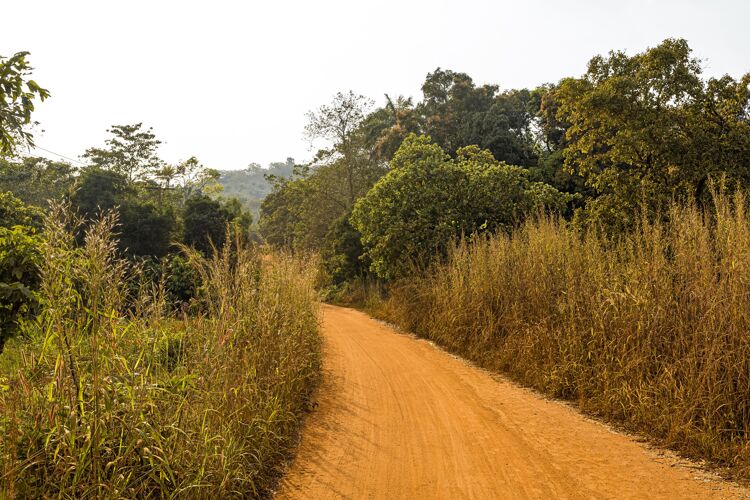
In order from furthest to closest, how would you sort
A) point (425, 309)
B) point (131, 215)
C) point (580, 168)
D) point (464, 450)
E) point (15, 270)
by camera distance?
point (131, 215), point (580, 168), point (425, 309), point (464, 450), point (15, 270)

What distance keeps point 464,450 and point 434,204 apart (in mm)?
11652

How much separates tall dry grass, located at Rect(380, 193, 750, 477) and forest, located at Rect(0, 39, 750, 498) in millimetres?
25

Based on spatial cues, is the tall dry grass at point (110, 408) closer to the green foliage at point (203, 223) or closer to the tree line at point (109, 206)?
the tree line at point (109, 206)

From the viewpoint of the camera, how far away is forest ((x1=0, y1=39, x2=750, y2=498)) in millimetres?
2920

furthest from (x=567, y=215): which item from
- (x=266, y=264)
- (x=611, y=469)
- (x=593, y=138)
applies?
(x=611, y=469)

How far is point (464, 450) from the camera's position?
4828mm

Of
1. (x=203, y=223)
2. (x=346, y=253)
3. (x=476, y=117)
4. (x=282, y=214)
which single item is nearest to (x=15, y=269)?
(x=346, y=253)

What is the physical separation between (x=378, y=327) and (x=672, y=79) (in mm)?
9673

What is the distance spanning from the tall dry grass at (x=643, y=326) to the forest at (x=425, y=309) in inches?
1.0

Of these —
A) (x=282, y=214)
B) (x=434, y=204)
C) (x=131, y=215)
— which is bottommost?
(x=131, y=215)

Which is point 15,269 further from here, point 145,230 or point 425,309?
point 145,230

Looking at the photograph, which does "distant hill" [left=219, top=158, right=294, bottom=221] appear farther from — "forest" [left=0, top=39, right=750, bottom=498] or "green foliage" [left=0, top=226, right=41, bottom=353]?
"green foliage" [left=0, top=226, right=41, bottom=353]

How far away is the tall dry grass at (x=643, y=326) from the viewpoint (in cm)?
467

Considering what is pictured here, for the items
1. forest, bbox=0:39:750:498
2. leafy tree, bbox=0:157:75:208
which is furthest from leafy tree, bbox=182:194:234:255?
leafy tree, bbox=0:157:75:208
